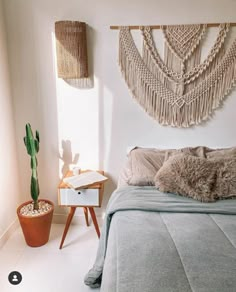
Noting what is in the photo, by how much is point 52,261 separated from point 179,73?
1.78 metres

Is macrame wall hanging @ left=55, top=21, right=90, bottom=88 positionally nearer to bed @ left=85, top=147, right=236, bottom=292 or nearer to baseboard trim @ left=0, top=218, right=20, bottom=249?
bed @ left=85, top=147, right=236, bottom=292

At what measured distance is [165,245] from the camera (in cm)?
121

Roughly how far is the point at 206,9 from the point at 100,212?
6.40ft

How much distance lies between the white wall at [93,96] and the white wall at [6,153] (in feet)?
0.23

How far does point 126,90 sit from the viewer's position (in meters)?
2.20

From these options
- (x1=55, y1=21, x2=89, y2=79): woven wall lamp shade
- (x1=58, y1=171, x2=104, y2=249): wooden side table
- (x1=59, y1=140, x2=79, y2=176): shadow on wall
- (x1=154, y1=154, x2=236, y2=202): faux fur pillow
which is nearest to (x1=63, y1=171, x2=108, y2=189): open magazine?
(x1=58, y1=171, x2=104, y2=249): wooden side table

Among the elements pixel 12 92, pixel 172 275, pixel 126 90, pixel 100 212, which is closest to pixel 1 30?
pixel 12 92

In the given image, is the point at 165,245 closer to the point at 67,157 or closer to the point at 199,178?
the point at 199,178

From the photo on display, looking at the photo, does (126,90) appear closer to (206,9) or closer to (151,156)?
(151,156)

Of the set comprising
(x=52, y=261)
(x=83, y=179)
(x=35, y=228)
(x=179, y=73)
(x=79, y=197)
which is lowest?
(x=52, y=261)

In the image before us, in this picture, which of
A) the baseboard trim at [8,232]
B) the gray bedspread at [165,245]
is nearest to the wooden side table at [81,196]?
the gray bedspread at [165,245]

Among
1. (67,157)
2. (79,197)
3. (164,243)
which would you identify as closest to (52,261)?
(79,197)

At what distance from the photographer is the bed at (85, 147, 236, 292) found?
1.00m

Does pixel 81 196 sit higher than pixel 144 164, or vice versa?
pixel 144 164
